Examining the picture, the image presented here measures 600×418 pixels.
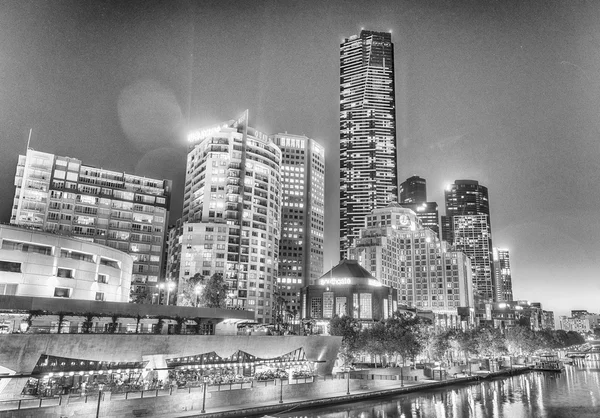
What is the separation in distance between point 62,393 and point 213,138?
137103 mm

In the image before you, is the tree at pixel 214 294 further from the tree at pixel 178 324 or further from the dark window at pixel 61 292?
the dark window at pixel 61 292

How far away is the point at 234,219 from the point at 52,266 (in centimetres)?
9521

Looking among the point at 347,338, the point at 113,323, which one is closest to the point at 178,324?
the point at 113,323

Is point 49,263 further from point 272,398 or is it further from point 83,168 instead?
point 83,168

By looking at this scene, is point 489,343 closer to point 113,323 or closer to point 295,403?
point 295,403

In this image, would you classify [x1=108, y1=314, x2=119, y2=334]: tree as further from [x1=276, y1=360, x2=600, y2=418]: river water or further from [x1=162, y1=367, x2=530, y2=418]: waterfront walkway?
[x1=276, y1=360, x2=600, y2=418]: river water

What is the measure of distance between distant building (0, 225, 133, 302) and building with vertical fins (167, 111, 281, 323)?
222 feet

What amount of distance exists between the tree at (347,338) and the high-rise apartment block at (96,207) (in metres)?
63.2

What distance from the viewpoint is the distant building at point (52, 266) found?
71312mm

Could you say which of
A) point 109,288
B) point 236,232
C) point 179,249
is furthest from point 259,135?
point 109,288

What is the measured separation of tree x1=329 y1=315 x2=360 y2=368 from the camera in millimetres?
109500

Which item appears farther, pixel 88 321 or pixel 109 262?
pixel 109 262

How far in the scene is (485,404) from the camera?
81.8m

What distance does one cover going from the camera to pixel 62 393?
163 ft
